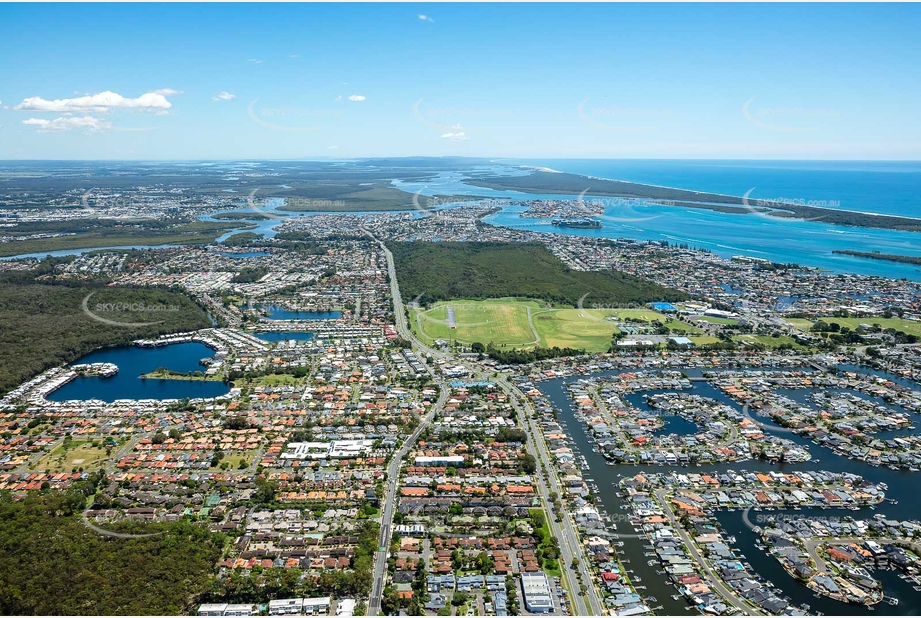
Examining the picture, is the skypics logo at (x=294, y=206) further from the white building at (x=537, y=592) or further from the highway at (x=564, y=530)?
the white building at (x=537, y=592)

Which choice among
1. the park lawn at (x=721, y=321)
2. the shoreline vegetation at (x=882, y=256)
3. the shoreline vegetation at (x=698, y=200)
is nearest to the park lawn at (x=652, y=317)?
the park lawn at (x=721, y=321)

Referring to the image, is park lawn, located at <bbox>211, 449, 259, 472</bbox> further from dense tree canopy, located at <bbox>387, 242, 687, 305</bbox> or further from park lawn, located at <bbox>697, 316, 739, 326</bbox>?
park lawn, located at <bbox>697, 316, 739, 326</bbox>

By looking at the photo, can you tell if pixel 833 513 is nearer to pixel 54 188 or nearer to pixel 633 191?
pixel 633 191

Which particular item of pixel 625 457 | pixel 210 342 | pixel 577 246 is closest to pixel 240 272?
pixel 210 342

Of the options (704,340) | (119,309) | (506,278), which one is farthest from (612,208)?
(119,309)

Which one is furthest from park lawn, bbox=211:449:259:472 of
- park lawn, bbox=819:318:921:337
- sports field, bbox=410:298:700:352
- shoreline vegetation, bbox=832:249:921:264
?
shoreline vegetation, bbox=832:249:921:264

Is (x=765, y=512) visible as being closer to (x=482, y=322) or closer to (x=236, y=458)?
A: (x=236, y=458)
